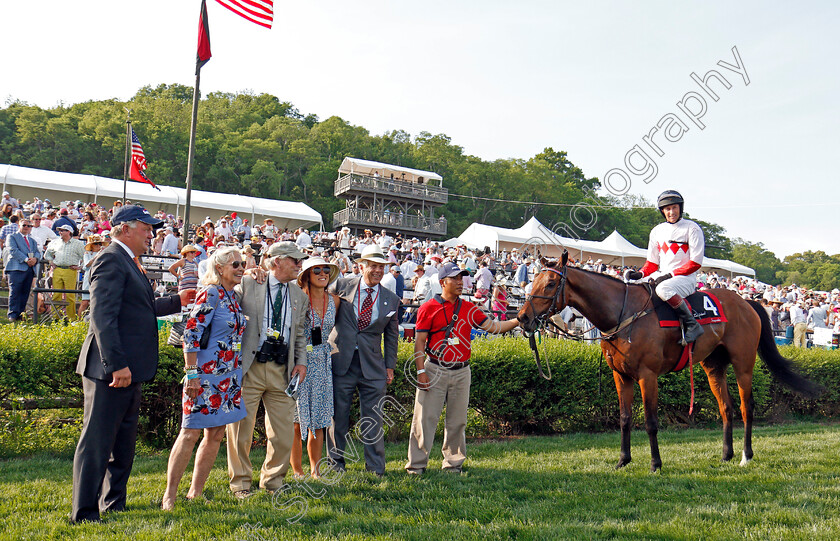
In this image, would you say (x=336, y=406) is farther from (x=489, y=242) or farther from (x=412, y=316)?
(x=489, y=242)

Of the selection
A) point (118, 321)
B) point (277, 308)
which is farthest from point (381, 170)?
point (118, 321)

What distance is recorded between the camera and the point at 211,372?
14.0ft

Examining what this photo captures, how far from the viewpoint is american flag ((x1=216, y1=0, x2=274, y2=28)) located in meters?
10.0

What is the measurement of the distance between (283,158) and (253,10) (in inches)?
2100

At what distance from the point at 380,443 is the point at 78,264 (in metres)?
8.97

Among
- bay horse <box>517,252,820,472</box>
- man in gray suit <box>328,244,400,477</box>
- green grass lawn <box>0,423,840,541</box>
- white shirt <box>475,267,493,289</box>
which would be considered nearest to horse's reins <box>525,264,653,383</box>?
bay horse <box>517,252,820,472</box>

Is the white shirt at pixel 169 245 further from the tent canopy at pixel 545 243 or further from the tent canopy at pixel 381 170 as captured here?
the tent canopy at pixel 381 170

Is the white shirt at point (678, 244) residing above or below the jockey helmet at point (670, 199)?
below

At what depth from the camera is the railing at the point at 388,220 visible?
49.6 m

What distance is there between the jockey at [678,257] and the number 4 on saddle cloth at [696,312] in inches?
3.5

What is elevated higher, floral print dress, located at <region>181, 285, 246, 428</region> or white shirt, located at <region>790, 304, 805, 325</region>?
white shirt, located at <region>790, 304, 805, 325</region>

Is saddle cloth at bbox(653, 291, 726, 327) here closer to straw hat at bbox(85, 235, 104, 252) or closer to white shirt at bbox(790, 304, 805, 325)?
straw hat at bbox(85, 235, 104, 252)

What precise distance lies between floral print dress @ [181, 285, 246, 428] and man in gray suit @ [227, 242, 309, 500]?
0.21 metres

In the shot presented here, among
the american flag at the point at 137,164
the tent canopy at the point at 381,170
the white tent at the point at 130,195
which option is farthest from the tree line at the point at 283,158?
the american flag at the point at 137,164
